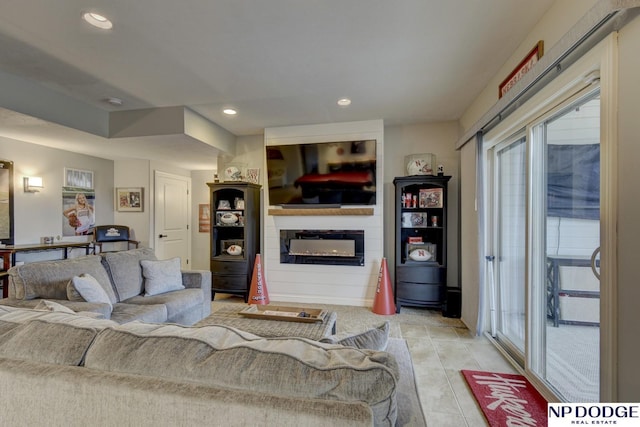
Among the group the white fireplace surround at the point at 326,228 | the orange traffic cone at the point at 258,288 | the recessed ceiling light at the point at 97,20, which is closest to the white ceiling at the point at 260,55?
the recessed ceiling light at the point at 97,20

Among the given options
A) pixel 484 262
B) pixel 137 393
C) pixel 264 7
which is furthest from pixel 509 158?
pixel 137 393

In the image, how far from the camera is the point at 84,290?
7.77 feet

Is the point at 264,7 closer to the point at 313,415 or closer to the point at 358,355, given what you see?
the point at 358,355

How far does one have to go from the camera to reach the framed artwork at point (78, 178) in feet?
16.1

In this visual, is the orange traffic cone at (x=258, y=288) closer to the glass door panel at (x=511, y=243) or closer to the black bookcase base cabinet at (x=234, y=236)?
the black bookcase base cabinet at (x=234, y=236)

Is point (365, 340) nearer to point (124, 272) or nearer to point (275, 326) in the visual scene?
point (275, 326)

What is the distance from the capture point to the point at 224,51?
2.40 metres

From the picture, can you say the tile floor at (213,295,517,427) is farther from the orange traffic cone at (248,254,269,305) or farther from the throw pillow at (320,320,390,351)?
the orange traffic cone at (248,254,269,305)

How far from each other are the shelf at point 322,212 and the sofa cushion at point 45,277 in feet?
7.45

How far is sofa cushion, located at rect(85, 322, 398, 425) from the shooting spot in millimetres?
735

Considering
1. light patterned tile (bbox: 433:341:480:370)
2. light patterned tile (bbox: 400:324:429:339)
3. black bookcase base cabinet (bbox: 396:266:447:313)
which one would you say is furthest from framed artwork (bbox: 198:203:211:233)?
light patterned tile (bbox: 433:341:480:370)

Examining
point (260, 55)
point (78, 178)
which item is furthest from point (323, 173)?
point (78, 178)

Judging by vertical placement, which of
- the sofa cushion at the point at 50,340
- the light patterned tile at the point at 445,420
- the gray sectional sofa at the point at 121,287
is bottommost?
the light patterned tile at the point at 445,420

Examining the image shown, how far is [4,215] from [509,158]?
20.4 feet
